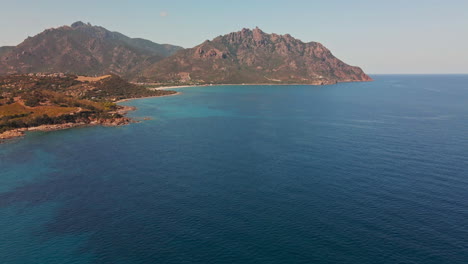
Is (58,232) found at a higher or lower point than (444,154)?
lower

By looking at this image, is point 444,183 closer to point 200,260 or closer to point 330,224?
point 330,224

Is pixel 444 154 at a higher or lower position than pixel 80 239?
higher

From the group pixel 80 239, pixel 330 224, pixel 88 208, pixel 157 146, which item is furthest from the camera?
pixel 157 146

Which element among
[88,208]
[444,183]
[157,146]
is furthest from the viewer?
[157,146]

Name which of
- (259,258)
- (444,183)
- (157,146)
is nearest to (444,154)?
(444,183)

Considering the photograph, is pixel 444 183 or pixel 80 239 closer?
pixel 80 239

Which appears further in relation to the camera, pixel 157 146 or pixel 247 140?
pixel 247 140

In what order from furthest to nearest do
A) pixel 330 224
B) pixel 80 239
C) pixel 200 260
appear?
1. pixel 330 224
2. pixel 80 239
3. pixel 200 260

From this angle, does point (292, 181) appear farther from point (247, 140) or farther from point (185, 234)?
point (247, 140)

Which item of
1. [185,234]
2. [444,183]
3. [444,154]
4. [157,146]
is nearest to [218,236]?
[185,234]
